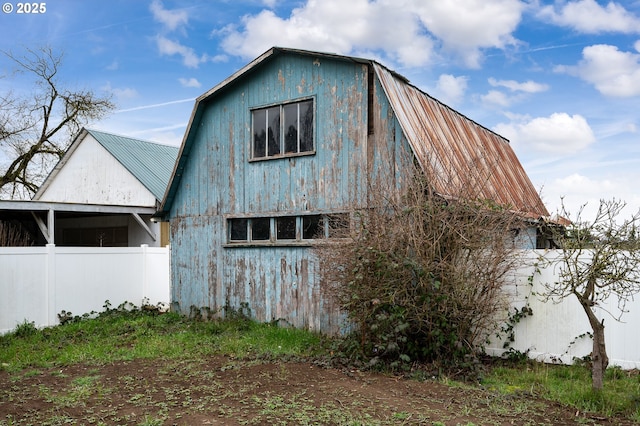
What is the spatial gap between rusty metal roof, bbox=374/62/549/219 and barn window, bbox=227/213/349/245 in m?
1.86

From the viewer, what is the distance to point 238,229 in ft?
38.8

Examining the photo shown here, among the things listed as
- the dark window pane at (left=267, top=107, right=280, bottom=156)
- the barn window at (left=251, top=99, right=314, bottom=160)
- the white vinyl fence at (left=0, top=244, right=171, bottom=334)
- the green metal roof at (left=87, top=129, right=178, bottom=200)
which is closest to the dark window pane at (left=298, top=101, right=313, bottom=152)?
the barn window at (left=251, top=99, right=314, bottom=160)

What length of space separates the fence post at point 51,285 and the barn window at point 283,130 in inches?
185

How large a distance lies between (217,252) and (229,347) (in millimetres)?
3133

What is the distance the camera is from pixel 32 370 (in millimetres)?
8211

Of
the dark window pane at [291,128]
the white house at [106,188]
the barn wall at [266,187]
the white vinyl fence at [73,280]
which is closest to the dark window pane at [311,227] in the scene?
the barn wall at [266,187]

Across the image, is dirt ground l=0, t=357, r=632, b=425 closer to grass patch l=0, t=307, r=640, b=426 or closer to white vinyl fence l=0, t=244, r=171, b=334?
grass patch l=0, t=307, r=640, b=426

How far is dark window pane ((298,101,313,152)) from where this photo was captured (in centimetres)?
1083

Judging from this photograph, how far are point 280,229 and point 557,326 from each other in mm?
5362

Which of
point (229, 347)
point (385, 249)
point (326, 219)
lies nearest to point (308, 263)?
point (326, 219)

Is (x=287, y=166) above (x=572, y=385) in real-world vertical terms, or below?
above

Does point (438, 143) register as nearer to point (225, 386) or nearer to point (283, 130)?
point (283, 130)

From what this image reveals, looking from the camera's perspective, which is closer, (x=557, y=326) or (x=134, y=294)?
(x=557, y=326)

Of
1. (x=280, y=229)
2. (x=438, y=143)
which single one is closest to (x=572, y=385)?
(x=438, y=143)
